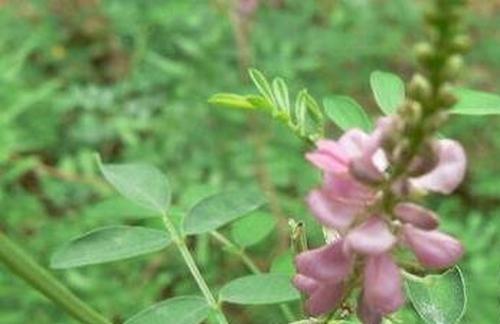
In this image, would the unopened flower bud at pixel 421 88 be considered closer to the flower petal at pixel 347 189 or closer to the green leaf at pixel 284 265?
the flower petal at pixel 347 189

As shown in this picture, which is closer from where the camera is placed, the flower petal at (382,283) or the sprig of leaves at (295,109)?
the flower petal at (382,283)

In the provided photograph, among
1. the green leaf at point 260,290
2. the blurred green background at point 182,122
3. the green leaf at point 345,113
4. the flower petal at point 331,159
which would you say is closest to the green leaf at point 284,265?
the green leaf at point 260,290

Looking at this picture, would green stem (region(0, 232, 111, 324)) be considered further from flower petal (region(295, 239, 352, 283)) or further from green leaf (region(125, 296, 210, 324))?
flower petal (region(295, 239, 352, 283))

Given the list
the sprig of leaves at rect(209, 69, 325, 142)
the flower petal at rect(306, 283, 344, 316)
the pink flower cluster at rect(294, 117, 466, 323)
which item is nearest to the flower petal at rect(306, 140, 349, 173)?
the pink flower cluster at rect(294, 117, 466, 323)

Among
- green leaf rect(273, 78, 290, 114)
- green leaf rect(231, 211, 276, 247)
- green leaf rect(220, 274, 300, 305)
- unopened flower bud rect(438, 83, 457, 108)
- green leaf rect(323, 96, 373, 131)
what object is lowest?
green leaf rect(231, 211, 276, 247)

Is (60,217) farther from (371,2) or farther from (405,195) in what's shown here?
(405,195)

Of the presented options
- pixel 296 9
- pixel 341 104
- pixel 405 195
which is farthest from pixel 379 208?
pixel 296 9

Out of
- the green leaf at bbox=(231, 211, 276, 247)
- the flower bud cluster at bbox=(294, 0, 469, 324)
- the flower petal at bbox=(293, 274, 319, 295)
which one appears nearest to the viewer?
the flower bud cluster at bbox=(294, 0, 469, 324)
